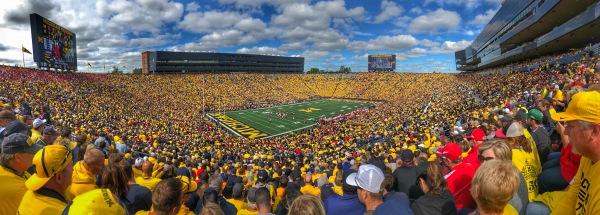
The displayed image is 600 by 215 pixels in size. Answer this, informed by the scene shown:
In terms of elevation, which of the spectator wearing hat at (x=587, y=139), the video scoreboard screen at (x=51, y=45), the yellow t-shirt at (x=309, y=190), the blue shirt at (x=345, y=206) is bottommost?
the yellow t-shirt at (x=309, y=190)

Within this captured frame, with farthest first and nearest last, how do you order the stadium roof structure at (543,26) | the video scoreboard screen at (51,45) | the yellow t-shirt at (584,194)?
the video scoreboard screen at (51,45) → the stadium roof structure at (543,26) → the yellow t-shirt at (584,194)

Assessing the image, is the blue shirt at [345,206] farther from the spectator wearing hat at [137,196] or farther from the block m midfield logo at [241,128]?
the block m midfield logo at [241,128]

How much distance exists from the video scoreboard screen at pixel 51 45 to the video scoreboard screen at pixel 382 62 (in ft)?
271

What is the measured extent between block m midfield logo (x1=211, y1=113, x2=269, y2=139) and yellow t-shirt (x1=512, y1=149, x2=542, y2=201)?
97.5ft

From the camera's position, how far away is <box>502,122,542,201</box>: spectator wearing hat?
3.41 metres

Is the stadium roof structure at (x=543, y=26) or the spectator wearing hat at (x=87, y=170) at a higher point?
the stadium roof structure at (x=543, y=26)

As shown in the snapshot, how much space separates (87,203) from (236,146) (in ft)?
70.8

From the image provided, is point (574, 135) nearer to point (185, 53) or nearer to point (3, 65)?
point (3, 65)

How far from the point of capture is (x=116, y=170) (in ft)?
11.2

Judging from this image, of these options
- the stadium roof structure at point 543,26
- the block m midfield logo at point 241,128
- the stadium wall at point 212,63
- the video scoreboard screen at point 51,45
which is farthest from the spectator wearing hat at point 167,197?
the stadium wall at point 212,63

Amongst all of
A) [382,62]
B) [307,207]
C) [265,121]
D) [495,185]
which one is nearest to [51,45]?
[265,121]

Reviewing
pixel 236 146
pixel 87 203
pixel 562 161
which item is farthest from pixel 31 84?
pixel 562 161

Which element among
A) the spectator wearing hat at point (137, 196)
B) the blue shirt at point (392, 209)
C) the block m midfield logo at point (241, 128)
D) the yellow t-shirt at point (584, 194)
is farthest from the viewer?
the block m midfield logo at point (241, 128)

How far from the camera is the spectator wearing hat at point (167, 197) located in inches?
111
